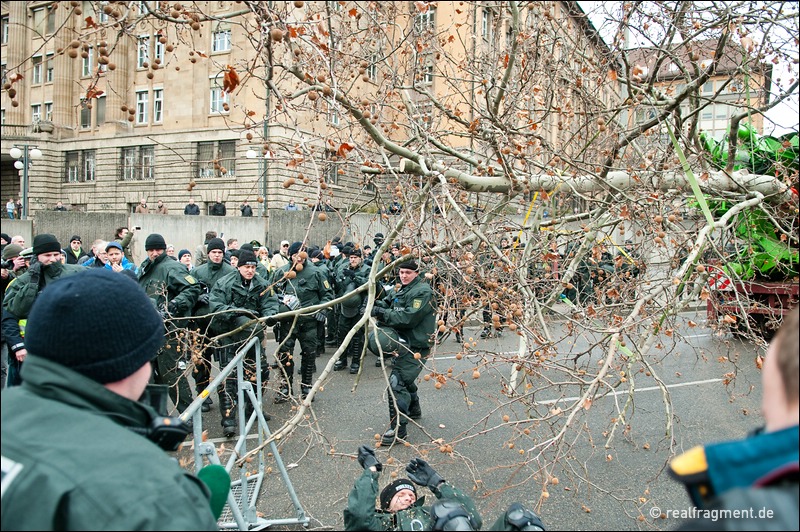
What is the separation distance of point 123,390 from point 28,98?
44041 millimetres

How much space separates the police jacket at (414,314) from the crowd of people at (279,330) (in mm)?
14

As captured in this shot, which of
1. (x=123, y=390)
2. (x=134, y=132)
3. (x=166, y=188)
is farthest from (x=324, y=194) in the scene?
(x=134, y=132)

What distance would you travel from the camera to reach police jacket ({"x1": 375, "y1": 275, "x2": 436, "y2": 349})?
6488mm

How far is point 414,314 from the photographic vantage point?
647 centimetres

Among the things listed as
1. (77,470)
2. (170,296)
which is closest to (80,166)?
(170,296)

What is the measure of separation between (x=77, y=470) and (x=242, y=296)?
5.75 m

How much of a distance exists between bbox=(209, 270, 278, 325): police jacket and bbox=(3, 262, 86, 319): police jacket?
1.48 m

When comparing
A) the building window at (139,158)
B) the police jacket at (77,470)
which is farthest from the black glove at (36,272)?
the building window at (139,158)

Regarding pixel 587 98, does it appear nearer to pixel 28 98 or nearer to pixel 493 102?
pixel 493 102

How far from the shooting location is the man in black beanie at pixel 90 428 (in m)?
1.20

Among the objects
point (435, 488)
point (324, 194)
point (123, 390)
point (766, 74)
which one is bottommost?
point (435, 488)

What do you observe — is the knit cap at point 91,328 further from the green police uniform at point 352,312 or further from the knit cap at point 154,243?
the green police uniform at point 352,312

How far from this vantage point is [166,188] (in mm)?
33844

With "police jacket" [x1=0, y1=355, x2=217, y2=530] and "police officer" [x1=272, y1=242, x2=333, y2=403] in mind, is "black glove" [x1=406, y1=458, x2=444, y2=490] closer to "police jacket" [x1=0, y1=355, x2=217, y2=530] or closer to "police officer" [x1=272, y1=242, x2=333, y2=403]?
"police jacket" [x1=0, y1=355, x2=217, y2=530]
